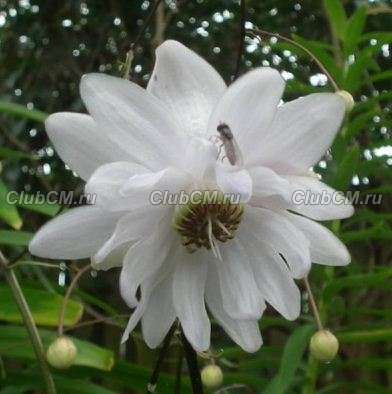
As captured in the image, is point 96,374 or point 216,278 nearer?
point 216,278

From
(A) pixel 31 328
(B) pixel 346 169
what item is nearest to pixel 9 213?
(A) pixel 31 328

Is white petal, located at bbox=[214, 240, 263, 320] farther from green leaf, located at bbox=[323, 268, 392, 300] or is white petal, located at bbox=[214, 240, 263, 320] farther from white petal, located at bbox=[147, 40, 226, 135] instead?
green leaf, located at bbox=[323, 268, 392, 300]

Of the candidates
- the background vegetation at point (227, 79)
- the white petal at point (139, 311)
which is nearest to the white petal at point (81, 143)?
the white petal at point (139, 311)

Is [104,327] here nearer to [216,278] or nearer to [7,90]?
[7,90]

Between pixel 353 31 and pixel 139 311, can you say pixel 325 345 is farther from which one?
pixel 353 31

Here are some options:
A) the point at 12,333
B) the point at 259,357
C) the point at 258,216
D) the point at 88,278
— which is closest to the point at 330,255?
the point at 258,216
